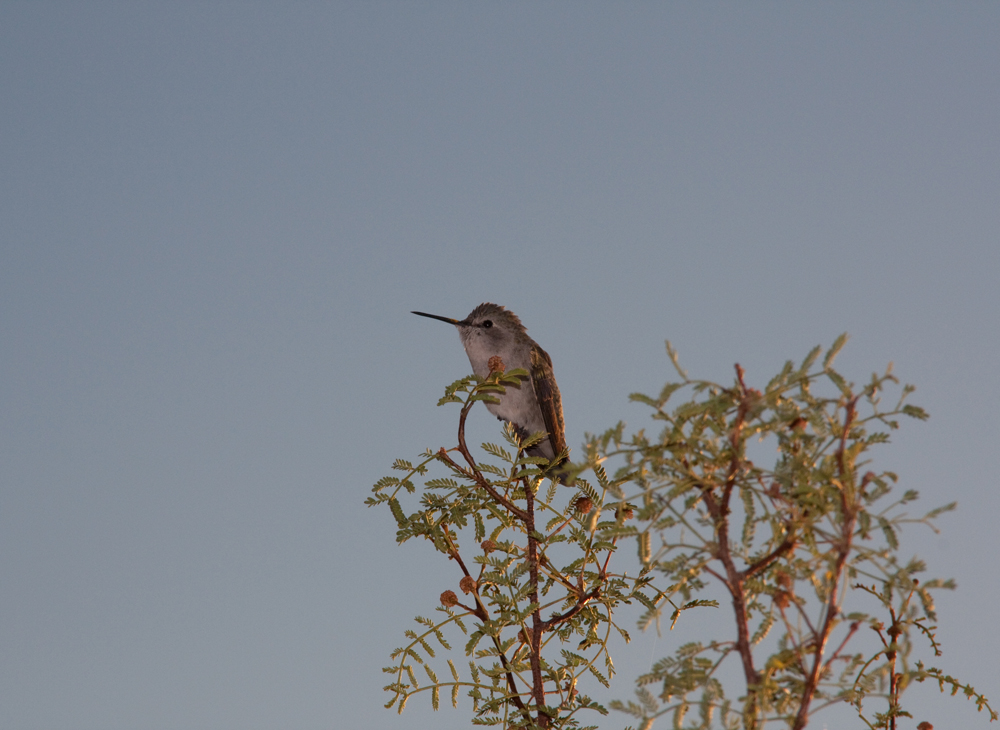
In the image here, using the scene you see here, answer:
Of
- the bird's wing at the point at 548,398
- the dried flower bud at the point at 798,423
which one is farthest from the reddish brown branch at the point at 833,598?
the bird's wing at the point at 548,398

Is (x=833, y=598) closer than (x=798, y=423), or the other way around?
(x=833, y=598)

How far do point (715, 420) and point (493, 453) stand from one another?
1883 millimetres

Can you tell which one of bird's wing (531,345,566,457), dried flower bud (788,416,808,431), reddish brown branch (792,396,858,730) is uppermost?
bird's wing (531,345,566,457)

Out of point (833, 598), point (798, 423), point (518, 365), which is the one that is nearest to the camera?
point (833, 598)

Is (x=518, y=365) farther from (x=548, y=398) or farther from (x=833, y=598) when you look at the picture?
(x=833, y=598)

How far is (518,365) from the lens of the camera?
8.80 meters

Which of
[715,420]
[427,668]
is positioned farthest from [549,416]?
[715,420]

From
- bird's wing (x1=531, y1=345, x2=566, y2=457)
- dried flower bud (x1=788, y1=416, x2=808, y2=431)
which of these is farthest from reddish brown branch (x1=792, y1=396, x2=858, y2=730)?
bird's wing (x1=531, y1=345, x2=566, y2=457)

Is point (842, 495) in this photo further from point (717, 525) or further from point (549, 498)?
point (549, 498)

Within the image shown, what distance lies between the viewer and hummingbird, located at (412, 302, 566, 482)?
8.59 m

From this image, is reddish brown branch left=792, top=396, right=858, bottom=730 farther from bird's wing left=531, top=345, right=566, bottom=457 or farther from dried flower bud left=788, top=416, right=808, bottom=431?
bird's wing left=531, top=345, right=566, bottom=457

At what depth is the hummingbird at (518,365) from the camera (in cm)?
859

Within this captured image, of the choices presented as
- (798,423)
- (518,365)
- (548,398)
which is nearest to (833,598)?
(798,423)

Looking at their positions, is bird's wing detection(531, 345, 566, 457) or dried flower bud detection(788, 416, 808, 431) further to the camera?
bird's wing detection(531, 345, 566, 457)
